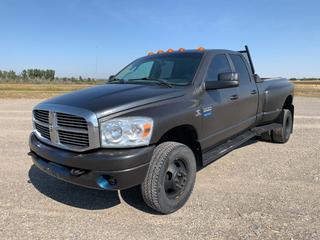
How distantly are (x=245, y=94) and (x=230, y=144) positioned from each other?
95cm

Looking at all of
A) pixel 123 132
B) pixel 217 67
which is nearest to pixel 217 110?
pixel 217 67

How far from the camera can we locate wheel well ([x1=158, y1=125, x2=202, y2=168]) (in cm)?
326

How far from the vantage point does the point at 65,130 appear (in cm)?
281

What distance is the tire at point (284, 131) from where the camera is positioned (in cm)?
593

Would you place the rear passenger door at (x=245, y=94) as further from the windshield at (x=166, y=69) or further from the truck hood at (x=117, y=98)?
the truck hood at (x=117, y=98)

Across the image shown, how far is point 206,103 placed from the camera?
138 inches

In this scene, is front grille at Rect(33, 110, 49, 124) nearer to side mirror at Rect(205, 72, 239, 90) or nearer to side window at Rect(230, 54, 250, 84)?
side mirror at Rect(205, 72, 239, 90)

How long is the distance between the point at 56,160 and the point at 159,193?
3.78 feet

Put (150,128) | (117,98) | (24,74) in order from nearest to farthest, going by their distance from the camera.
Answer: (150,128) < (117,98) < (24,74)

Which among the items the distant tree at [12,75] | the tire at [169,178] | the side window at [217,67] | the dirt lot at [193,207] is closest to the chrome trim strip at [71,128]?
the tire at [169,178]

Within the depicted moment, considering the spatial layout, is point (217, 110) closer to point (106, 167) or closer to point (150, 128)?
point (150, 128)

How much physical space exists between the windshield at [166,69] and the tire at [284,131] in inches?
120

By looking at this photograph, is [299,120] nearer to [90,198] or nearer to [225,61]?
[225,61]

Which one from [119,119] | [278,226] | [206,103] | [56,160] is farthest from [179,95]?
[278,226]
